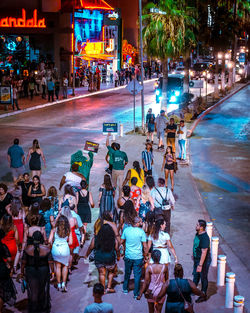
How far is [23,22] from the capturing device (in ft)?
146

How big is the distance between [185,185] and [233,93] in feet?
118

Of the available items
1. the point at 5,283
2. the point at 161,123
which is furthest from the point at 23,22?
the point at 5,283

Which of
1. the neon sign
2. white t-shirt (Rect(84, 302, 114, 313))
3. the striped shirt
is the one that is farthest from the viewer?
the neon sign

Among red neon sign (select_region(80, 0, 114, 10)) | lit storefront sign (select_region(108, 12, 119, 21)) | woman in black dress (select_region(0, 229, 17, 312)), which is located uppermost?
red neon sign (select_region(80, 0, 114, 10))

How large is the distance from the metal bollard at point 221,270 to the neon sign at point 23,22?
127ft

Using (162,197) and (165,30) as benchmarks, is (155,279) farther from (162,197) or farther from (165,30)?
(165,30)

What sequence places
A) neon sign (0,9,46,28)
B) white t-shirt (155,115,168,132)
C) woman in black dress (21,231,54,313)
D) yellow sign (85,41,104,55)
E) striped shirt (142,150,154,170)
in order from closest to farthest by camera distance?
1. woman in black dress (21,231,54,313)
2. striped shirt (142,150,154,170)
3. white t-shirt (155,115,168,132)
4. neon sign (0,9,46,28)
5. yellow sign (85,41,104,55)

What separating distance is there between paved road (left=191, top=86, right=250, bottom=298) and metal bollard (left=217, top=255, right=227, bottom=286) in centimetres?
71

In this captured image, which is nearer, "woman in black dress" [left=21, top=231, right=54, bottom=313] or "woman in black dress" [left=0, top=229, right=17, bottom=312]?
"woman in black dress" [left=21, top=231, right=54, bottom=313]

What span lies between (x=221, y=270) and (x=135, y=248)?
1757 millimetres

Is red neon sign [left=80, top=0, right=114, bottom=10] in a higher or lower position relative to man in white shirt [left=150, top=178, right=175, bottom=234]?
higher

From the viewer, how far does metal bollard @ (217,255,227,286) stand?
30.2 feet

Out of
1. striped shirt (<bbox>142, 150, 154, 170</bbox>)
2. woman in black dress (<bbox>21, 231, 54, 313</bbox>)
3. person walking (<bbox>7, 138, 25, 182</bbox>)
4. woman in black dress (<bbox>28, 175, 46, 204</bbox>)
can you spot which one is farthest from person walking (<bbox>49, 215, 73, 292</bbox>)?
striped shirt (<bbox>142, 150, 154, 170</bbox>)

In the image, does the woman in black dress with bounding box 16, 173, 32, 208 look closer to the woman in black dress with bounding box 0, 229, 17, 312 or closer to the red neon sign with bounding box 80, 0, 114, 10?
the woman in black dress with bounding box 0, 229, 17, 312
